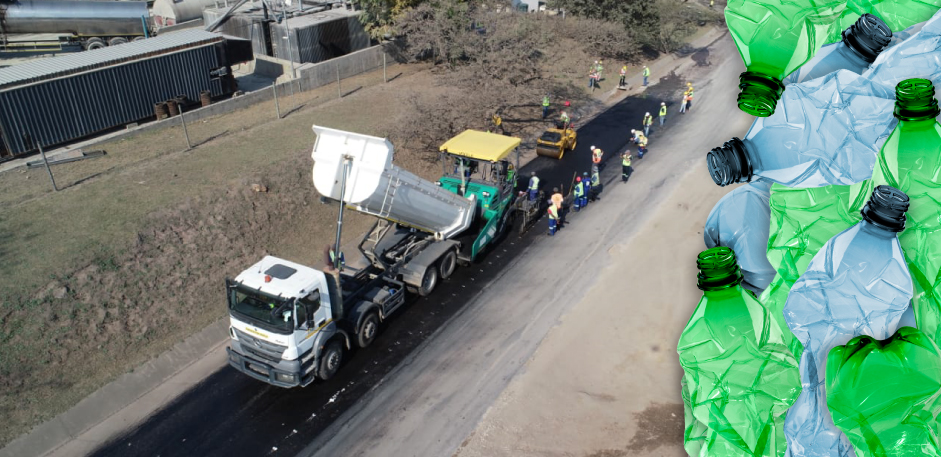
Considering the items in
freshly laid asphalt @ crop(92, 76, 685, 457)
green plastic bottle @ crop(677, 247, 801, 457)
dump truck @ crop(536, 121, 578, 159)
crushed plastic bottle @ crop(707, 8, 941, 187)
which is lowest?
freshly laid asphalt @ crop(92, 76, 685, 457)

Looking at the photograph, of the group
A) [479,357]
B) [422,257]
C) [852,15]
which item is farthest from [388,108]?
[852,15]

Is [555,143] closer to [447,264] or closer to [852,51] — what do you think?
[447,264]

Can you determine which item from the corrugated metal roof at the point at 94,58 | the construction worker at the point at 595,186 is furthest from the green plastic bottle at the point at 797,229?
the corrugated metal roof at the point at 94,58

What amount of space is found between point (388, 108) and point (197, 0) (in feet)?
82.8

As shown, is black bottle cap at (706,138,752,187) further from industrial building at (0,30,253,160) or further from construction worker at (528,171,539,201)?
industrial building at (0,30,253,160)

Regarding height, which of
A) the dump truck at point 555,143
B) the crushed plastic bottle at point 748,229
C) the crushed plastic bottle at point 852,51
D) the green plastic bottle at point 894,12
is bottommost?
the dump truck at point 555,143

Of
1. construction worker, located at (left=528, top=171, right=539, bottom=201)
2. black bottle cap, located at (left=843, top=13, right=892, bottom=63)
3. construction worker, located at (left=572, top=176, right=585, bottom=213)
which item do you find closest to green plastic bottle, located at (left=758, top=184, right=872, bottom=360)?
black bottle cap, located at (left=843, top=13, right=892, bottom=63)

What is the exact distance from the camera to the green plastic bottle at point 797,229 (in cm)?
279

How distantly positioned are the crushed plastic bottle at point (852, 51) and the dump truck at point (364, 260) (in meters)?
11.5

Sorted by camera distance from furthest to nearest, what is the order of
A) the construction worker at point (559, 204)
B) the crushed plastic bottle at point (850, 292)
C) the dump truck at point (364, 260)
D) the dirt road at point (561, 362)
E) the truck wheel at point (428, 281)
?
the construction worker at point (559, 204) < the truck wheel at point (428, 281) < the dump truck at point (364, 260) < the dirt road at point (561, 362) < the crushed plastic bottle at point (850, 292)

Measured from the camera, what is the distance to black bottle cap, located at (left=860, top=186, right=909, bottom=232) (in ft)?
7.30

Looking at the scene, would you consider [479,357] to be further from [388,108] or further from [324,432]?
[388,108]

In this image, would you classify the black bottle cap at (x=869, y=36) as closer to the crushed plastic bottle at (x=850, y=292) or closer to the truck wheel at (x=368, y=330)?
the crushed plastic bottle at (x=850, y=292)

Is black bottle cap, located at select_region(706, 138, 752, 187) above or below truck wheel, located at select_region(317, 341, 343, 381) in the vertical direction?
above
